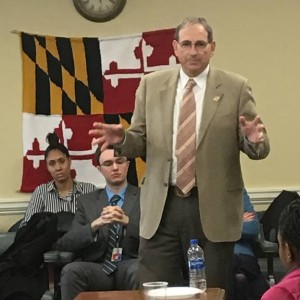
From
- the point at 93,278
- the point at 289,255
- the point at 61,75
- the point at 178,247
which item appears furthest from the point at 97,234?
the point at 289,255

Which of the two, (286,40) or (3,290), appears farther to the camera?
(286,40)

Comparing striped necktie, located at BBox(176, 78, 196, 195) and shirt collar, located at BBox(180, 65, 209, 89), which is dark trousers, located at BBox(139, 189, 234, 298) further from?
shirt collar, located at BBox(180, 65, 209, 89)

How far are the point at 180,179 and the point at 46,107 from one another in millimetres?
2409

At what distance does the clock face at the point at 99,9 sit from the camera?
16.6 ft

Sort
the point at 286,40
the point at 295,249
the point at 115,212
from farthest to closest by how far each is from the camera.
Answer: the point at 286,40, the point at 115,212, the point at 295,249

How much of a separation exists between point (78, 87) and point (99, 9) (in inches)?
22.3

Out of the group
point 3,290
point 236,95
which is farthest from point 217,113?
point 3,290

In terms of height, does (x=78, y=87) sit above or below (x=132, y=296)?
above

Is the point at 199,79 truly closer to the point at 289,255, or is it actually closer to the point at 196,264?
the point at 196,264

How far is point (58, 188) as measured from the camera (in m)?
4.87

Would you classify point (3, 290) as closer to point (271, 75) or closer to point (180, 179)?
point (180, 179)

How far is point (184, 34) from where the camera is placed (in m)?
2.93

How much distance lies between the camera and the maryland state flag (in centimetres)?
509

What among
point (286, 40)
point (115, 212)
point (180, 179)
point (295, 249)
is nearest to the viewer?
point (295, 249)
